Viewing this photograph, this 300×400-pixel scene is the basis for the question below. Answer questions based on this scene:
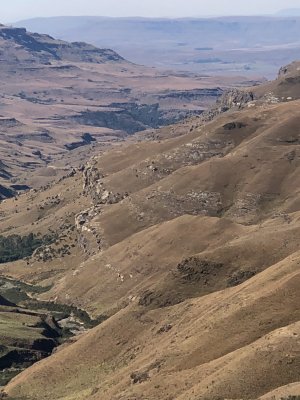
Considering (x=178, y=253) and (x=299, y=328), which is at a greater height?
(x=299, y=328)

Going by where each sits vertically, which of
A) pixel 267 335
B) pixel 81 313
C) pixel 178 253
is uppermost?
pixel 267 335

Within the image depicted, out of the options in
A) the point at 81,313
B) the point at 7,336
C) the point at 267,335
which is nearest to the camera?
the point at 267,335

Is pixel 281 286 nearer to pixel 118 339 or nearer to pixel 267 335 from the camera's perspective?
pixel 267 335

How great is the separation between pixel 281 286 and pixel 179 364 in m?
21.3

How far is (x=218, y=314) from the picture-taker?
401 feet

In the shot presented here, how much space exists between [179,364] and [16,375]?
2074 inches

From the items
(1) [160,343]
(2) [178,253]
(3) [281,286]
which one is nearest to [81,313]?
(2) [178,253]

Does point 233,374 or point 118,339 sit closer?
Answer: point 233,374

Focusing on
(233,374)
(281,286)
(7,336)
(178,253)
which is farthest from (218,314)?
(178,253)

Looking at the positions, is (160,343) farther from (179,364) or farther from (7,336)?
(7,336)

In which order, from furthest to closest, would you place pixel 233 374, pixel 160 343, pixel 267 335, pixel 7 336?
1. pixel 7 336
2. pixel 160 343
3. pixel 267 335
4. pixel 233 374

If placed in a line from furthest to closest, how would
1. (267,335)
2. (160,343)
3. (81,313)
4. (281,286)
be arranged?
(81,313)
(160,343)
(281,286)
(267,335)

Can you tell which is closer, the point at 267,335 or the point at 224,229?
the point at 267,335

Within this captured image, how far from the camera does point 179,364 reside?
4343 inches
